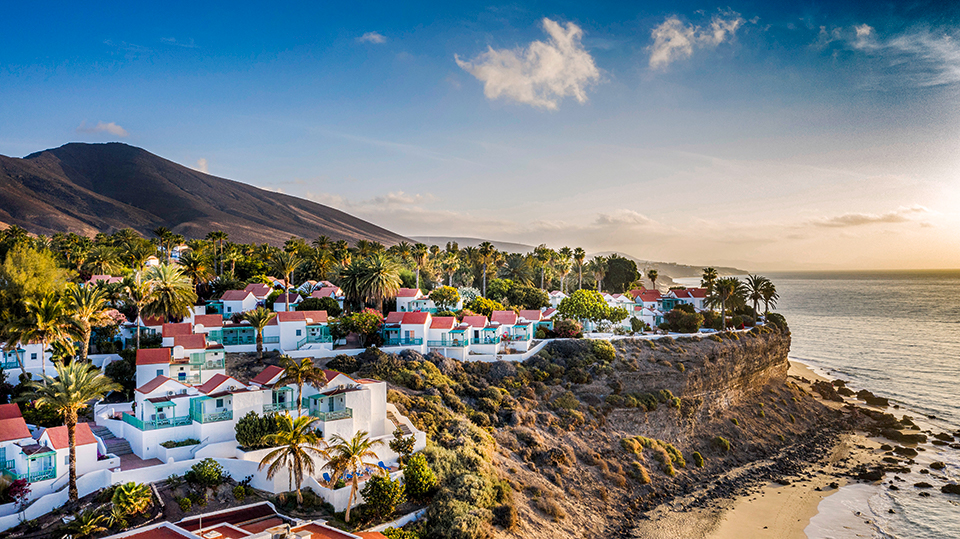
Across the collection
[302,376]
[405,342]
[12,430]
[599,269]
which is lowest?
[12,430]

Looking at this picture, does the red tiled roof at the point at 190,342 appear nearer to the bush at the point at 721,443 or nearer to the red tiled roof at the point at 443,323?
the red tiled roof at the point at 443,323

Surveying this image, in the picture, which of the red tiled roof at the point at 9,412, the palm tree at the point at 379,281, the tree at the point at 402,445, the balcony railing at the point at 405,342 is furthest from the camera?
the palm tree at the point at 379,281

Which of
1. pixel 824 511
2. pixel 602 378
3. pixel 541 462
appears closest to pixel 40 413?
pixel 541 462

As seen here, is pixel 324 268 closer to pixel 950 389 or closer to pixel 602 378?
pixel 602 378

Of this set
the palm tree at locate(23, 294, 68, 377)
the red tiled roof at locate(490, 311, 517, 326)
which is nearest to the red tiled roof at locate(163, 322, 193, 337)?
the palm tree at locate(23, 294, 68, 377)

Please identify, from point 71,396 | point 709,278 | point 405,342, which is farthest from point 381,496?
point 709,278

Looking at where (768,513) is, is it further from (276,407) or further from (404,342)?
(276,407)

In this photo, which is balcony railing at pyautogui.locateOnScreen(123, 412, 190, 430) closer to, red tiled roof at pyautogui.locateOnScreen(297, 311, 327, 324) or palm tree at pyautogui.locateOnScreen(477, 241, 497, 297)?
red tiled roof at pyautogui.locateOnScreen(297, 311, 327, 324)

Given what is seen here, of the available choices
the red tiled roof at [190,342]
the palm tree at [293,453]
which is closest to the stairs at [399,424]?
the palm tree at [293,453]
